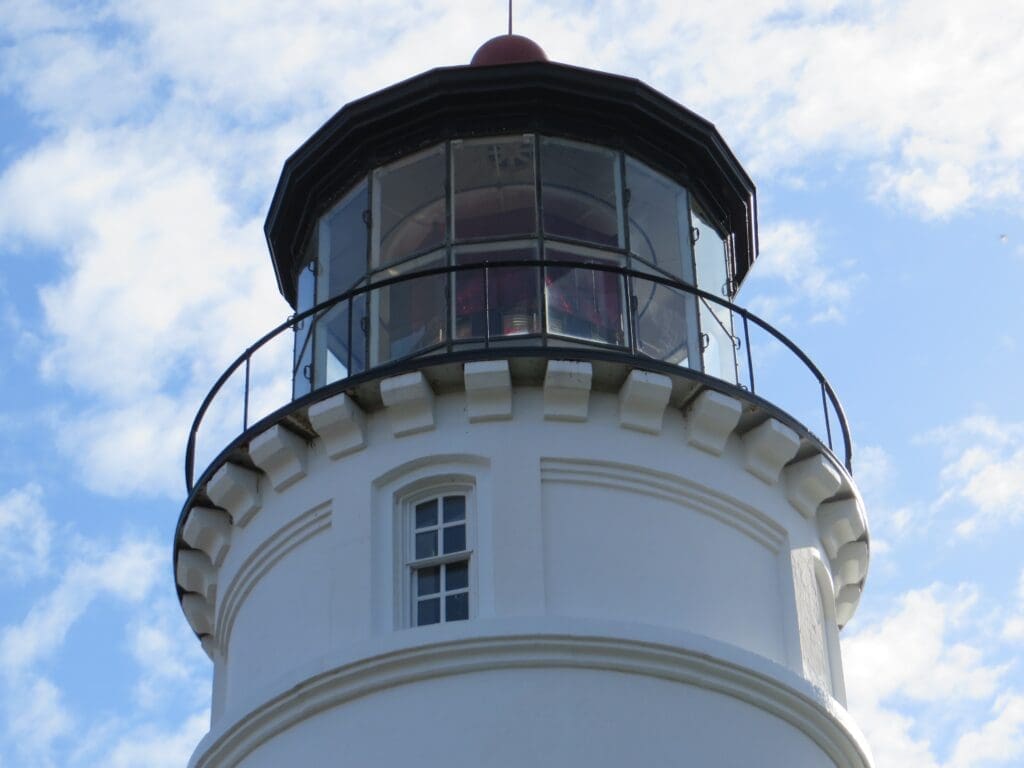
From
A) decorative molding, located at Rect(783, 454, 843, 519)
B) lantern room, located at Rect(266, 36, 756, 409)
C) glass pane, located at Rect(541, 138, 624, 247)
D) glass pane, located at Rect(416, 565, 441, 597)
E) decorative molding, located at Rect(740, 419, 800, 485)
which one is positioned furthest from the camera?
glass pane, located at Rect(541, 138, 624, 247)

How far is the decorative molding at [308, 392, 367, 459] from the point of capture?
18047 mm

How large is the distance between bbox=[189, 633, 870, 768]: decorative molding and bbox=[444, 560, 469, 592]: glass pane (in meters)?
0.79

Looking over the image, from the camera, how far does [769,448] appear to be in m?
18.3

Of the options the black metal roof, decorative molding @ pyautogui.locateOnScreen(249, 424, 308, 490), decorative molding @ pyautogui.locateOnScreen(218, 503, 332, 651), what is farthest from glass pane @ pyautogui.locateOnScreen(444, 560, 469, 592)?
the black metal roof

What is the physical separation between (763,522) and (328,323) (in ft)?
13.8

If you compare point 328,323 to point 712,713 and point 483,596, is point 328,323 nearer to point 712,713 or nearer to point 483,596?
point 483,596

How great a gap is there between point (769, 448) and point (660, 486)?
111cm

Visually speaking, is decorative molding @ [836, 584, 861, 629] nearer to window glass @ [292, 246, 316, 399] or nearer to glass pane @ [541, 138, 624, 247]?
glass pane @ [541, 138, 624, 247]

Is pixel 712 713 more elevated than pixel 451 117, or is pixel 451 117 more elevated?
pixel 451 117

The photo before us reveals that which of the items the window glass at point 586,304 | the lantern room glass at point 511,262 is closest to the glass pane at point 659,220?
the lantern room glass at point 511,262

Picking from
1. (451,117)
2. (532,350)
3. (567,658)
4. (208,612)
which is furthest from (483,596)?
(451,117)

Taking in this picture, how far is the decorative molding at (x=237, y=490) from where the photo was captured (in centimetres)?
1859

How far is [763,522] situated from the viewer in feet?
59.6

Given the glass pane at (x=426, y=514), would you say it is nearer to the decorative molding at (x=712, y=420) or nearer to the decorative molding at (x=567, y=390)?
the decorative molding at (x=567, y=390)
